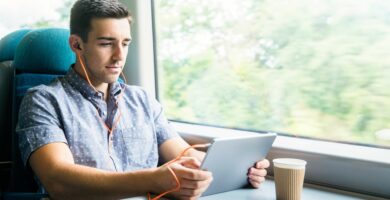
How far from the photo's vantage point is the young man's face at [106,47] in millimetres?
1455

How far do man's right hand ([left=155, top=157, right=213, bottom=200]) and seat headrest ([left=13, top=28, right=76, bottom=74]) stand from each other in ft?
2.54

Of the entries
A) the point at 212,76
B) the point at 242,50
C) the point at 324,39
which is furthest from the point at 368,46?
the point at 212,76

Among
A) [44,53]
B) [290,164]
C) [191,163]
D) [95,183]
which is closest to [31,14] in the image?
[44,53]

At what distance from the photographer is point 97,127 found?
1471mm

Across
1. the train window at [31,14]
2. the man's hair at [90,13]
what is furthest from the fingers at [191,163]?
the train window at [31,14]

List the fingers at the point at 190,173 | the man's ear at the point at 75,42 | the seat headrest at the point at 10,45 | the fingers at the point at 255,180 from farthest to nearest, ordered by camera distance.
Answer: the seat headrest at the point at 10,45, the man's ear at the point at 75,42, the fingers at the point at 255,180, the fingers at the point at 190,173

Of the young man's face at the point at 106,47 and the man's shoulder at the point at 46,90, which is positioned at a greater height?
the young man's face at the point at 106,47

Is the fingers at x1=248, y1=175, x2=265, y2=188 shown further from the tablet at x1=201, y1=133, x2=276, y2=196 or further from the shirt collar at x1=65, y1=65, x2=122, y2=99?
the shirt collar at x1=65, y1=65, x2=122, y2=99

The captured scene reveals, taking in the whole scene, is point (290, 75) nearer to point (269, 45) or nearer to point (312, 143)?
point (269, 45)

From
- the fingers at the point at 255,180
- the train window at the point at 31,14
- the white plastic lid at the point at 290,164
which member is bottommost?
the fingers at the point at 255,180

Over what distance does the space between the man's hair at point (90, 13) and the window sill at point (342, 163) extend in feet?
2.46

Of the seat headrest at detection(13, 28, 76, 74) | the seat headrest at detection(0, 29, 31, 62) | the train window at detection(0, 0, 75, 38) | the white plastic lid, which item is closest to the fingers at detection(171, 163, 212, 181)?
the white plastic lid

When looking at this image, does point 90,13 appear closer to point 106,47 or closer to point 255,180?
point 106,47

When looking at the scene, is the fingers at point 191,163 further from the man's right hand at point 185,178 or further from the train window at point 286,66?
the train window at point 286,66
